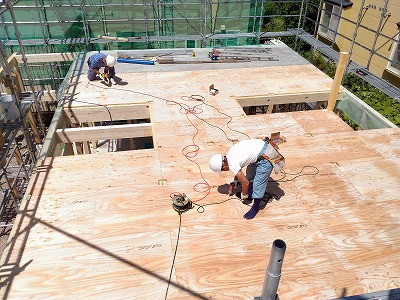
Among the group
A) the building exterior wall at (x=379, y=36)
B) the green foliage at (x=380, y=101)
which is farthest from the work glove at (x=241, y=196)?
the building exterior wall at (x=379, y=36)

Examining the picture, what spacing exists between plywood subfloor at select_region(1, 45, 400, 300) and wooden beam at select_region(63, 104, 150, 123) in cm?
130

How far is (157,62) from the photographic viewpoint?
33.7 feet

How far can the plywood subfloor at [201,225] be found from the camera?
3961mm

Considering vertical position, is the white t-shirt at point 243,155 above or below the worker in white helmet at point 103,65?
above

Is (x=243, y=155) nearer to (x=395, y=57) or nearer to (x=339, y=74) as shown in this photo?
(x=339, y=74)

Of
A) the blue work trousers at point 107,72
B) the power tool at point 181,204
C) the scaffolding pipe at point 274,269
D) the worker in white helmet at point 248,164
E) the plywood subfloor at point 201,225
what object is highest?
the scaffolding pipe at point 274,269

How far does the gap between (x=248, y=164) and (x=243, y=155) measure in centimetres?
20

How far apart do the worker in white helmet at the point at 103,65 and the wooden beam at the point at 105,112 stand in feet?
4.27

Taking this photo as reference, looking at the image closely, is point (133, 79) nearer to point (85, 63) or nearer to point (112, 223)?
point (85, 63)

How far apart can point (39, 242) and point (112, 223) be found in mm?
941

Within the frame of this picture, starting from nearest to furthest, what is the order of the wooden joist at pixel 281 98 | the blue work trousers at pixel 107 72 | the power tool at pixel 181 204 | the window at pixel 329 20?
the power tool at pixel 181 204 → the wooden joist at pixel 281 98 → the blue work trousers at pixel 107 72 → the window at pixel 329 20

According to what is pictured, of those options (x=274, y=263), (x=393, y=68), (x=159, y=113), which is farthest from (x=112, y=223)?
(x=393, y=68)

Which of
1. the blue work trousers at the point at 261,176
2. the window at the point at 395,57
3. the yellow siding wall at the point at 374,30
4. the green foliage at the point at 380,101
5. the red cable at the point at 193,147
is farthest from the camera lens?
the yellow siding wall at the point at 374,30

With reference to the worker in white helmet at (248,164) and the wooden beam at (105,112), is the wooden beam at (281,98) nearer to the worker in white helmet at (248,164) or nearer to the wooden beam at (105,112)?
the wooden beam at (105,112)
